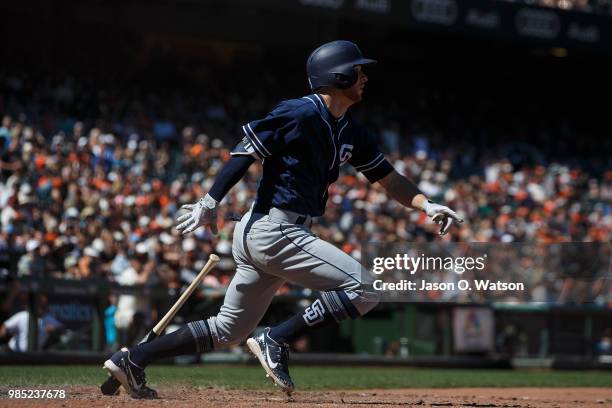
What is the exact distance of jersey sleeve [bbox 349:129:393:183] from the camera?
568 centimetres

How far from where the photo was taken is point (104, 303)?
36.0 feet

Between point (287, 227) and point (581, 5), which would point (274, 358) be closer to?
point (287, 227)

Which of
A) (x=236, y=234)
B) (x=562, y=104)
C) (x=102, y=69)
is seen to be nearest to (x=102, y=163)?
(x=102, y=69)

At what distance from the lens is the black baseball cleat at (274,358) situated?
527 cm

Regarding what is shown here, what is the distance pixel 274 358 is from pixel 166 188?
32.5ft

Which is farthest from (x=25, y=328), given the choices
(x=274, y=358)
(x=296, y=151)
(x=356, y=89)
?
(x=356, y=89)

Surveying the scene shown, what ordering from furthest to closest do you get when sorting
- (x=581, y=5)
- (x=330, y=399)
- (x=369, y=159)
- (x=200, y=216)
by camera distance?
(x=581, y=5) → (x=330, y=399) → (x=369, y=159) → (x=200, y=216)

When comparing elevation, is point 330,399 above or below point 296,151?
below

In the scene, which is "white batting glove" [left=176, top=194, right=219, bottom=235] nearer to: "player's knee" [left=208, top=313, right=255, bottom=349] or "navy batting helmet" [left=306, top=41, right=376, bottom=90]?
"player's knee" [left=208, top=313, right=255, bottom=349]

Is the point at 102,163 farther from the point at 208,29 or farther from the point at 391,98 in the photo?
the point at 391,98

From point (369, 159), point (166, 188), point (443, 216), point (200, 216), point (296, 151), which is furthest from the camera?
point (166, 188)

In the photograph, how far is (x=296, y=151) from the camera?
5266 millimetres

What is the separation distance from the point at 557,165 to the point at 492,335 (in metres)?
10.8

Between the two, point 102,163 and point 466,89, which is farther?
point 466,89
